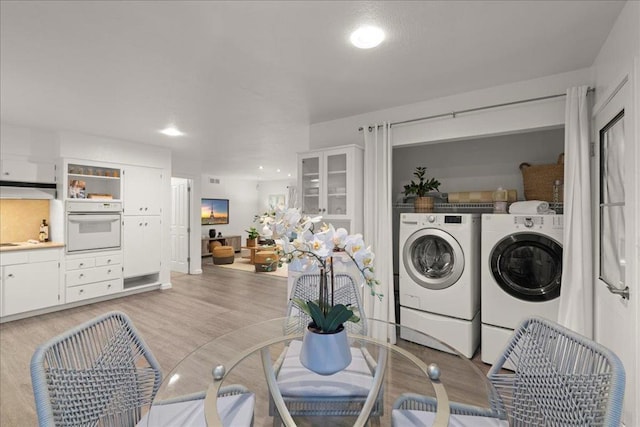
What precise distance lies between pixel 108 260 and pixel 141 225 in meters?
0.69

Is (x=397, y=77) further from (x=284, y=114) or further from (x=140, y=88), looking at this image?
(x=140, y=88)

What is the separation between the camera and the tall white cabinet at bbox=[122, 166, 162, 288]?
4.91 metres

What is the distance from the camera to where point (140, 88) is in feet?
9.13

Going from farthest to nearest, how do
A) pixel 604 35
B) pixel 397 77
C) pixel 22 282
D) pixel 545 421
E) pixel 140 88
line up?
pixel 22 282 → pixel 140 88 → pixel 397 77 → pixel 604 35 → pixel 545 421

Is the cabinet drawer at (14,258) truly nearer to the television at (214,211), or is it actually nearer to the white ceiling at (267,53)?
the white ceiling at (267,53)

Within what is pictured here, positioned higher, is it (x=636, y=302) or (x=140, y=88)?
(x=140, y=88)

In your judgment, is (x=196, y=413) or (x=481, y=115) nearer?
(x=196, y=413)

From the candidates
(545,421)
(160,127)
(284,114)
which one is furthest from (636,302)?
(160,127)

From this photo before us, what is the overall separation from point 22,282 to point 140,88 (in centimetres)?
303

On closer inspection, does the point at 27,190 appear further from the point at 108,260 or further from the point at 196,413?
the point at 196,413

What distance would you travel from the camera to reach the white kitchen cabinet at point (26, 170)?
3930 millimetres

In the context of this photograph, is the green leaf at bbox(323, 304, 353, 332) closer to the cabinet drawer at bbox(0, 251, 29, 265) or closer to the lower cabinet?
the cabinet drawer at bbox(0, 251, 29, 265)

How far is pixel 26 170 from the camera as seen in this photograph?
411cm

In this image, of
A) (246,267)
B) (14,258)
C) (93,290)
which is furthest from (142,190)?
(246,267)
